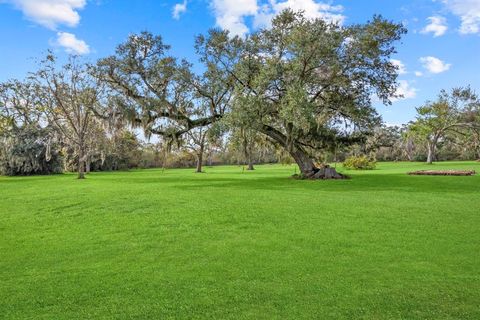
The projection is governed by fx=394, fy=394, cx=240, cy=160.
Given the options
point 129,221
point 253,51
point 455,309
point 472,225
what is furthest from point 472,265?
point 253,51

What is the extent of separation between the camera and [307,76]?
22266 millimetres

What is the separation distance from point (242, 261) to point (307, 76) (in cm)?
1731

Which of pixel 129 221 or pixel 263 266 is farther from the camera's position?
pixel 129 221

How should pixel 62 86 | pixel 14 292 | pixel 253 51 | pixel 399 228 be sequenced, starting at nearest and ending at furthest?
pixel 14 292 → pixel 399 228 → pixel 253 51 → pixel 62 86

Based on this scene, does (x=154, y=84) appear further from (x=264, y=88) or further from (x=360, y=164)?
(x=360, y=164)

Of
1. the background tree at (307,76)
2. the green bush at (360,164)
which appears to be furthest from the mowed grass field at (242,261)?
the green bush at (360,164)

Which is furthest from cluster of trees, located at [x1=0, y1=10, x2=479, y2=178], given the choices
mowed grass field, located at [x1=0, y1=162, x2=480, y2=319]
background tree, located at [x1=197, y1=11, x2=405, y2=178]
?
mowed grass field, located at [x1=0, y1=162, x2=480, y2=319]

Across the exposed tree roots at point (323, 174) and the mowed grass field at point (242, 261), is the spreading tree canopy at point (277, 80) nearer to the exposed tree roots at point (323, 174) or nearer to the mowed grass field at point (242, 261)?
the exposed tree roots at point (323, 174)

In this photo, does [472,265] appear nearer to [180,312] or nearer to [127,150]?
[180,312]

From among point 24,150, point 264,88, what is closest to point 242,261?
point 264,88

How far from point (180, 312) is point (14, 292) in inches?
98.1

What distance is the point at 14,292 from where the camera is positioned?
5.39 m

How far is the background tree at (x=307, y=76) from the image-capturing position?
2064cm

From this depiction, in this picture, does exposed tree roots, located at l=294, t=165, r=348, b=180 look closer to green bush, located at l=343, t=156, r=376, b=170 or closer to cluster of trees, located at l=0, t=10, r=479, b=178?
cluster of trees, located at l=0, t=10, r=479, b=178
